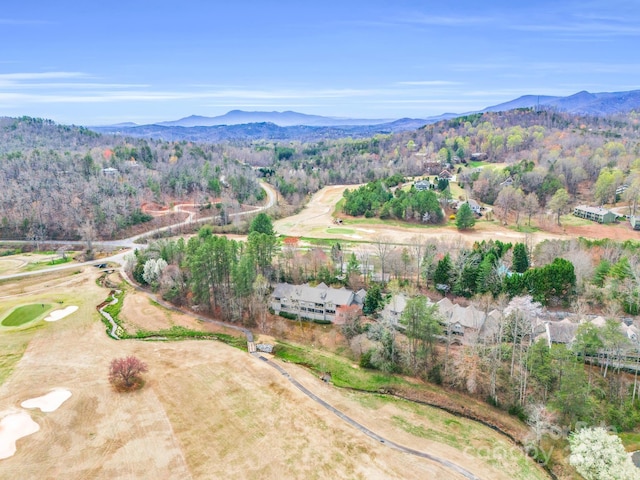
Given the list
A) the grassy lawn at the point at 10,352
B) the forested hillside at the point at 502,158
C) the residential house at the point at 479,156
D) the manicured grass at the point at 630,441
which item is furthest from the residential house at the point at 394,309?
the residential house at the point at 479,156

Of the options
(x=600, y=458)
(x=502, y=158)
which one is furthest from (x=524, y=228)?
(x=502, y=158)

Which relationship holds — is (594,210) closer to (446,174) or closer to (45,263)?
(446,174)

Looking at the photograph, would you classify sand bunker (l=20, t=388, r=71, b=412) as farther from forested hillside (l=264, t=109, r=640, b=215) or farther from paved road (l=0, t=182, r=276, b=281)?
forested hillside (l=264, t=109, r=640, b=215)

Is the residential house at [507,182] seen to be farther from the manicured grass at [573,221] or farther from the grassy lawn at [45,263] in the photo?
the grassy lawn at [45,263]

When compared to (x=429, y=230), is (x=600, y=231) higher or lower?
higher

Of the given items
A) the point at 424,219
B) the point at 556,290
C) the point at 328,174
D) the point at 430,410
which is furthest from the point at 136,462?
the point at 328,174

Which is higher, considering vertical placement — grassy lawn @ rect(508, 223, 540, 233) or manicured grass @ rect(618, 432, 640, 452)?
grassy lawn @ rect(508, 223, 540, 233)

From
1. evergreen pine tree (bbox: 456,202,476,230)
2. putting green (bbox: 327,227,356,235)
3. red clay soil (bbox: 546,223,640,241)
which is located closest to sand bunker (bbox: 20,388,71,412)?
putting green (bbox: 327,227,356,235)
